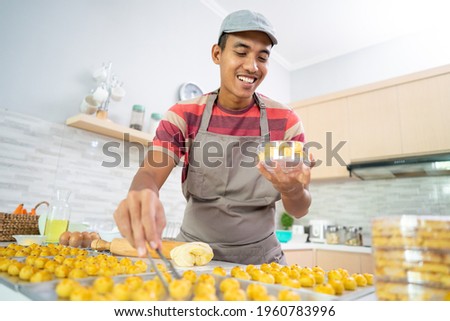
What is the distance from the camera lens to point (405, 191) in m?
3.18

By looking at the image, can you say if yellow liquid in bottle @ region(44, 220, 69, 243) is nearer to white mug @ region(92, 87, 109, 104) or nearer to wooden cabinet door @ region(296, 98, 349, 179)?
white mug @ region(92, 87, 109, 104)

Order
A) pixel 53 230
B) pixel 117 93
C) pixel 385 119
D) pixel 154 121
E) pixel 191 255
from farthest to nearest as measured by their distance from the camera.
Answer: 1. pixel 385 119
2. pixel 154 121
3. pixel 117 93
4. pixel 53 230
5. pixel 191 255

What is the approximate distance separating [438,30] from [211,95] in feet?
10.1

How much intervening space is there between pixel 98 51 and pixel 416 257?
240 cm

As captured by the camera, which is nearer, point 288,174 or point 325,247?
point 288,174

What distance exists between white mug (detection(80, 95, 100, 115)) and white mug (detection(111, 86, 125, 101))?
185 millimetres

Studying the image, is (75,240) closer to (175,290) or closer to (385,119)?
(175,290)

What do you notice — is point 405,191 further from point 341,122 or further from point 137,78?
point 137,78

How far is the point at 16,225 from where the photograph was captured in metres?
1.50

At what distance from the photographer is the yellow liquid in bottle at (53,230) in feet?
4.73

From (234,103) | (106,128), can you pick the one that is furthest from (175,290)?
(106,128)

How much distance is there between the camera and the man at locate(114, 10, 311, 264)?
1.29 meters

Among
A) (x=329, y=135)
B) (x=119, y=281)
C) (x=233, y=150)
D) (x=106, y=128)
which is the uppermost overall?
(x=329, y=135)

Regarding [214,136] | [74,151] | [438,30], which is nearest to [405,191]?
[438,30]
